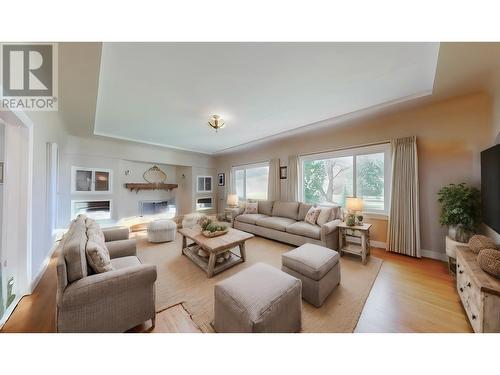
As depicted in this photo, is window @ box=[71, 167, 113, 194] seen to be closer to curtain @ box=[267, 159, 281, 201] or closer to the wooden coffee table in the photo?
the wooden coffee table

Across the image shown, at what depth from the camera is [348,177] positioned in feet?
11.9

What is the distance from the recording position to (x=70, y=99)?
2209 millimetres

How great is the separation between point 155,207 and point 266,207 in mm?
Result: 3698

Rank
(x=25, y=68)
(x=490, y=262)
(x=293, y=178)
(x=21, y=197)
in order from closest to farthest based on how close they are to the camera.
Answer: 1. (x=490, y=262)
2. (x=25, y=68)
3. (x=21, y=197)
4. (x=293, y=178)

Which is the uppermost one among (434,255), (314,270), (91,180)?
(91,180)

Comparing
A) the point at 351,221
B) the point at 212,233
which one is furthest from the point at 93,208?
the point at 351,221

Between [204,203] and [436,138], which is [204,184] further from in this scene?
[436,138]

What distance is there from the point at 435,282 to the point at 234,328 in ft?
8.23

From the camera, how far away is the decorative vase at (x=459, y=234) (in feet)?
6.70

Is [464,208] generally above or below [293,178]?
below

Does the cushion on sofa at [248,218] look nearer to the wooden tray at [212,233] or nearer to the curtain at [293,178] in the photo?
the curtain at [293,178]

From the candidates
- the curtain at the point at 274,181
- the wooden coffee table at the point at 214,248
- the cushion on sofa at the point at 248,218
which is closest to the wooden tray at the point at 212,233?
the wooden coffee table at the point at 214,248
